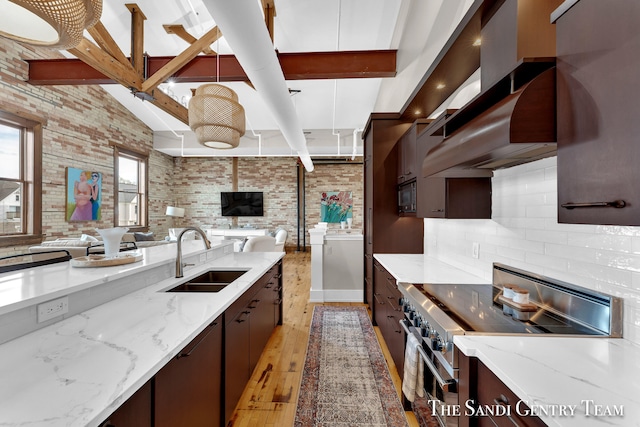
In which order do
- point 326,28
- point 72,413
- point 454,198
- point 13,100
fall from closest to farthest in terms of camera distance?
point 72,413
point 454,198
point 326,28
point 13,100

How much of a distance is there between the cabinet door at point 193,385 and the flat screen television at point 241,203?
306 inches

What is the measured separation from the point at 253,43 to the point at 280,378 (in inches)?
101

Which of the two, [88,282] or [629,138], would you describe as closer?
[629,138]

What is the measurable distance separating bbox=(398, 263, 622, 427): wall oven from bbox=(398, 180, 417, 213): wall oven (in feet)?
3.66

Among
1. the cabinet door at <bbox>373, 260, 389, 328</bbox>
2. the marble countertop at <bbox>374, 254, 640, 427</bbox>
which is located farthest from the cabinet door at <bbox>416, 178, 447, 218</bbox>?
the marble countertop at <bbox>374, 254, 640, 427</bbox>

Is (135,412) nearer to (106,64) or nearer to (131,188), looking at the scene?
(106,64)

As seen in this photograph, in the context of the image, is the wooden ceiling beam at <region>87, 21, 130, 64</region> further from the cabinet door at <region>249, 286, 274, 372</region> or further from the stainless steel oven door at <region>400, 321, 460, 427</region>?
the stainless steel oven door at <region>400, 321, 460, 427</region>

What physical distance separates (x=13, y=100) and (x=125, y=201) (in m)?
3.00

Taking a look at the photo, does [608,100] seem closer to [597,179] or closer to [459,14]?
[597,179]

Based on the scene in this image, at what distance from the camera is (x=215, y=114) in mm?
2727

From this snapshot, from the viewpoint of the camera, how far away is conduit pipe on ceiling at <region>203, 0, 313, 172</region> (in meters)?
1.63

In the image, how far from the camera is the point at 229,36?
6.19ft

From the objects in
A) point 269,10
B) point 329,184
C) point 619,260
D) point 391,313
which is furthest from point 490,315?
point 329,184

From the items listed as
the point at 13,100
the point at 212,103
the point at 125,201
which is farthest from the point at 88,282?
the point at 125,201
